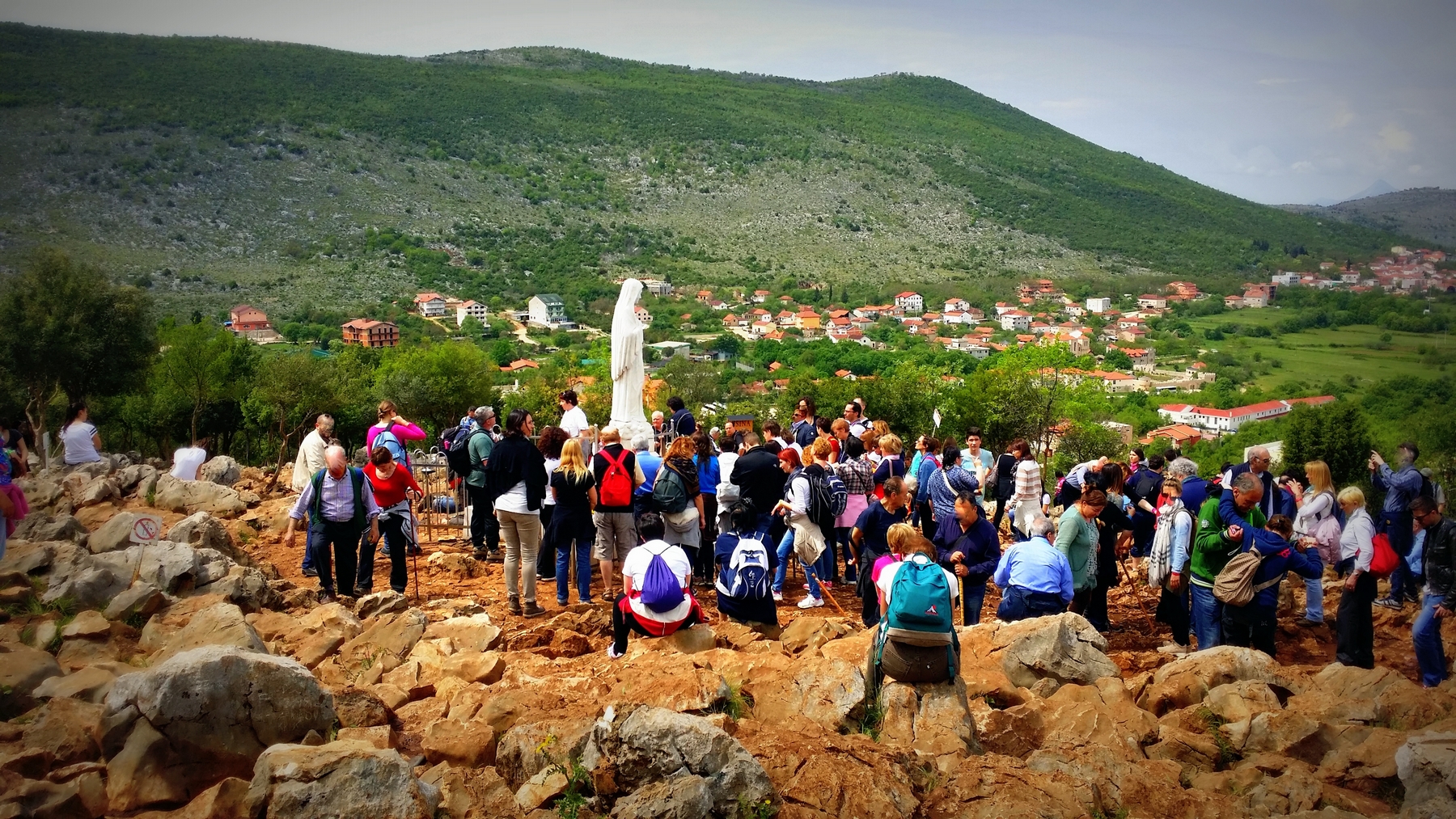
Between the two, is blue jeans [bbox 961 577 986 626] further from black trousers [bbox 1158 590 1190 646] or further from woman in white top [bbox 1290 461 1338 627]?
woman in white top [bbox 1290 461 1338 627]

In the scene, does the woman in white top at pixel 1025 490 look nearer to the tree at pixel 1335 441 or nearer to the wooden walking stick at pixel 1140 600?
the wooden walking stick at pixel 1140 600

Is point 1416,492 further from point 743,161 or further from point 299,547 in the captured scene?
point 743,161

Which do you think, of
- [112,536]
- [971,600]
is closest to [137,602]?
[112,536]

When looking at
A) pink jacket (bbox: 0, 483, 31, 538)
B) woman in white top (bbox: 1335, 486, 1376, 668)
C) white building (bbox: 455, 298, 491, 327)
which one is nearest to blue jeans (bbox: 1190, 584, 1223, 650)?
woman in white top (bbox: 1335, 486, 1376, 668)

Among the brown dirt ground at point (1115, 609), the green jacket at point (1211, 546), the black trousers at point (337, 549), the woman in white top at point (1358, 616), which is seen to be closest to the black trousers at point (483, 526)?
the brown dirt ground at point (1115, 609)

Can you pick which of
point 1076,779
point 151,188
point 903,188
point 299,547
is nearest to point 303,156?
point 151,188

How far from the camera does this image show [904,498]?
814 cm

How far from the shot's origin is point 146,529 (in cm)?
751

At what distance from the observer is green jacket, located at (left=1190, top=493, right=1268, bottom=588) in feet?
24.7

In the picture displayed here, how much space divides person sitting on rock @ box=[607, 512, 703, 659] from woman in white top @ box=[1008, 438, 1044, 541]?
5036 mm

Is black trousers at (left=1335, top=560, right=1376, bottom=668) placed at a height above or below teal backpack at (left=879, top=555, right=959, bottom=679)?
below

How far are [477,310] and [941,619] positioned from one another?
340 ft

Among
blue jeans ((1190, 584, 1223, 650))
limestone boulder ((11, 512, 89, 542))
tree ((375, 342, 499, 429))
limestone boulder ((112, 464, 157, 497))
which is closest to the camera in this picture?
blue jeans ((1190, 584, 1223, 650))

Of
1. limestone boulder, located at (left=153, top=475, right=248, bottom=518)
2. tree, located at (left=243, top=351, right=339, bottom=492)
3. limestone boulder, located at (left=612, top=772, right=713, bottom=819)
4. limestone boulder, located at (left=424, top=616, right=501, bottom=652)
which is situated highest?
limestone boulder, located at (left=612, top=772, right=713, bottom=819)
